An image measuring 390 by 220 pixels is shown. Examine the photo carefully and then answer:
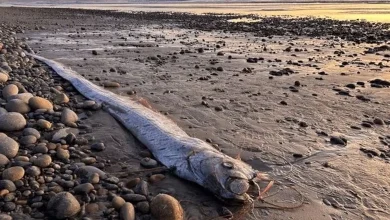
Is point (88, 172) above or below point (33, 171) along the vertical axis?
below

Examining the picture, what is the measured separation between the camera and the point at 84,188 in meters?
4.18

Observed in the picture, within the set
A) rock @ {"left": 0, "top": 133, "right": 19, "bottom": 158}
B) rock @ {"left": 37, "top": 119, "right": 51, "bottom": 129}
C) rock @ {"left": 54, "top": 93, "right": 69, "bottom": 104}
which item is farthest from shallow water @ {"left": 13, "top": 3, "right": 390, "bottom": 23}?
rock @ {"left": 0, "top": 133, "right": 19, "bottom": 158}

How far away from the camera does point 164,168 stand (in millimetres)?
4934

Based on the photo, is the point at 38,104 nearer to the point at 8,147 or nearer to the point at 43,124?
the point at 43,124

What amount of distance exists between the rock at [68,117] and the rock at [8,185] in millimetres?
2152

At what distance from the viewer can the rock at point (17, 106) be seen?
630 centimetres

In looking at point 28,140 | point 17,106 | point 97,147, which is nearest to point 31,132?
point 28,140

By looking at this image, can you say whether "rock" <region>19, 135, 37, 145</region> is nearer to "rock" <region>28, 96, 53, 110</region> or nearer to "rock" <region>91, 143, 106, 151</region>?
"rock" <region>91, 143, 106, 151</region>

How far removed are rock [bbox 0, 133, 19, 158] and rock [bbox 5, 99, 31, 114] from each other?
1.50 m

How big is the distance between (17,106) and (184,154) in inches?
124

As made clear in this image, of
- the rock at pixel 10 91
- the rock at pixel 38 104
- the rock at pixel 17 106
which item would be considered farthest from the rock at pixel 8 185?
the rock at pixel 10 91

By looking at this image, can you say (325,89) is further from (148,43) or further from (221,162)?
(148,43)

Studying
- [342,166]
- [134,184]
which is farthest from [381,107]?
[134,184]

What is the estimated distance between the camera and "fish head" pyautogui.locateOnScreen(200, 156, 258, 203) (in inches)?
158
